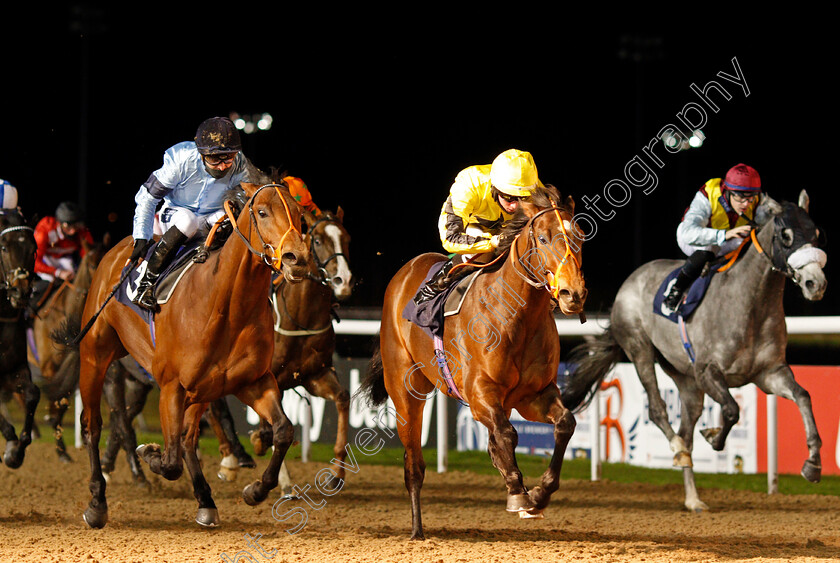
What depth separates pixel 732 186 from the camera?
21.9ft

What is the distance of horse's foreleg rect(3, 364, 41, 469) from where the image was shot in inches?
268

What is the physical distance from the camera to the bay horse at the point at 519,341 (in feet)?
14.0

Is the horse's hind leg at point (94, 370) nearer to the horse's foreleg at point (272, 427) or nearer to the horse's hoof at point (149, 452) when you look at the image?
the horse's hoof at point (149, 452)

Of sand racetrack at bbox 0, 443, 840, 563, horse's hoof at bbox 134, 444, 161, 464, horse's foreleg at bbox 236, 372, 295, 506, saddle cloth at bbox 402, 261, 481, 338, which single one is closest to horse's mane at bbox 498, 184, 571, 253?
saddle cloth at bbox 402, 261, 481, 338

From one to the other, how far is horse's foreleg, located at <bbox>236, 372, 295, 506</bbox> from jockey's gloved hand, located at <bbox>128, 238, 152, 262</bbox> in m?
1.07

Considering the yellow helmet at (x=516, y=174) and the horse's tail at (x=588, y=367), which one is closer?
the yellow helmet at (x=516, y=174)

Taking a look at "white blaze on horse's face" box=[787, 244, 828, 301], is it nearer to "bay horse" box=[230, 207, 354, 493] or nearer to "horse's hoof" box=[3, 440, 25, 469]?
"bay horse" box=[230, 207, 354, 493]

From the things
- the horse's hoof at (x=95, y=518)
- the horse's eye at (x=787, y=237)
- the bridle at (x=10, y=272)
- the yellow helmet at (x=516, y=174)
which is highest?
the yellow helmet at (x=516, y=174)

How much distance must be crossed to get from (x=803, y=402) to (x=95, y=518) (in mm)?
4292

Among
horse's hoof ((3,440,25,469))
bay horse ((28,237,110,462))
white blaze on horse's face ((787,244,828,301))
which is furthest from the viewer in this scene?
bay horse ((28,237,110,462))

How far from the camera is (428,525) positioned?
5977 millimetres

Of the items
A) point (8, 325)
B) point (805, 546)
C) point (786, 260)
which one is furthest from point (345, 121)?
point (805, 546)

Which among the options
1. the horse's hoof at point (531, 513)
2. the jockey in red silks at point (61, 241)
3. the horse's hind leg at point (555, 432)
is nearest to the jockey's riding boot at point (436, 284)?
the horse's hind leg at point (555, 432)

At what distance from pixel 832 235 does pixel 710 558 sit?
11231 mm
